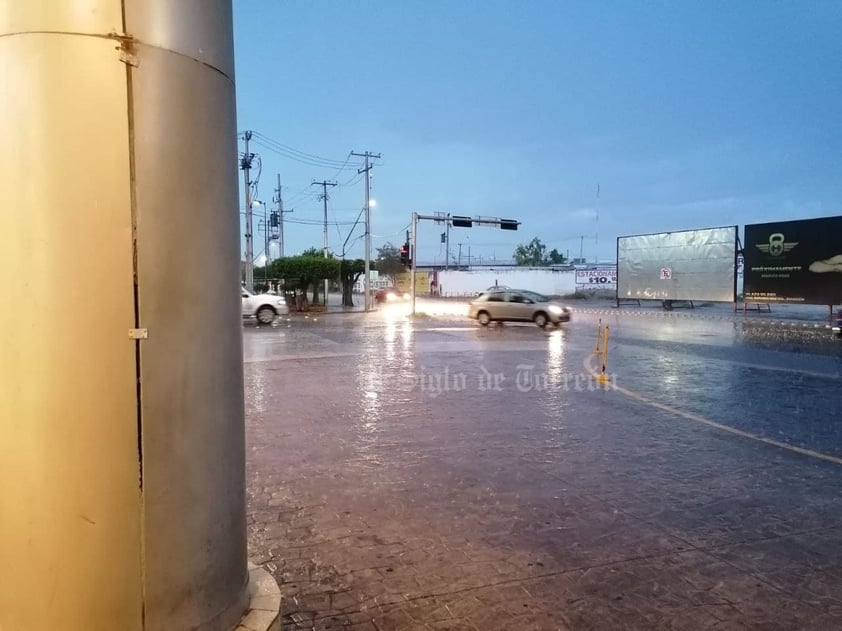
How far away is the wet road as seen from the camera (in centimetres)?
347

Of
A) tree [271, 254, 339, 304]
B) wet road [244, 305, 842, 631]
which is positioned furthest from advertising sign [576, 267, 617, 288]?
wet road [244, 305, 842, 631]

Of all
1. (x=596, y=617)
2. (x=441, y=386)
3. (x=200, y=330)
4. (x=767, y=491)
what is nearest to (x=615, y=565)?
(x=596, y=617)

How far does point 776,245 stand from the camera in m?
30.8

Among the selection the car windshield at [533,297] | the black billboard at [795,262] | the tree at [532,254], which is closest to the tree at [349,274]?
the car windshield at [533,297]

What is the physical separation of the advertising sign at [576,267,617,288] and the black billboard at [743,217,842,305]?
31076mm

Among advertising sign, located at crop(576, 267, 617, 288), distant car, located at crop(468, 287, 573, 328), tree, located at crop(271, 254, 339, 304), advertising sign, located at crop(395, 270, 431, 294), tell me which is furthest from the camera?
advertising sign, located at crop(395, 270, 431, 294)

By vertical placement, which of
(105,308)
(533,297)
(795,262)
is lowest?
(533,297)

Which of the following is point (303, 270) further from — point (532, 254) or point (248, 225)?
point (532, 254)

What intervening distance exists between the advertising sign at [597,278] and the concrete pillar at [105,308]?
64193mm

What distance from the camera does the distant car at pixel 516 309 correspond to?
2431cm

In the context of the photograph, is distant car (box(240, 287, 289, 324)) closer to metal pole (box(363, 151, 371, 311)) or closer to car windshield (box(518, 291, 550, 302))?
car windshield (box(518, 291, 550, 302))

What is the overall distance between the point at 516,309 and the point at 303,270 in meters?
17.1

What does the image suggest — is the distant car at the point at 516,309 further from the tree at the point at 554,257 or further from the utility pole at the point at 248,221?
the tree at the point at 554,257

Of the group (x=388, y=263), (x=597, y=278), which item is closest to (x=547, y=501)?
(x=597, y=278)
